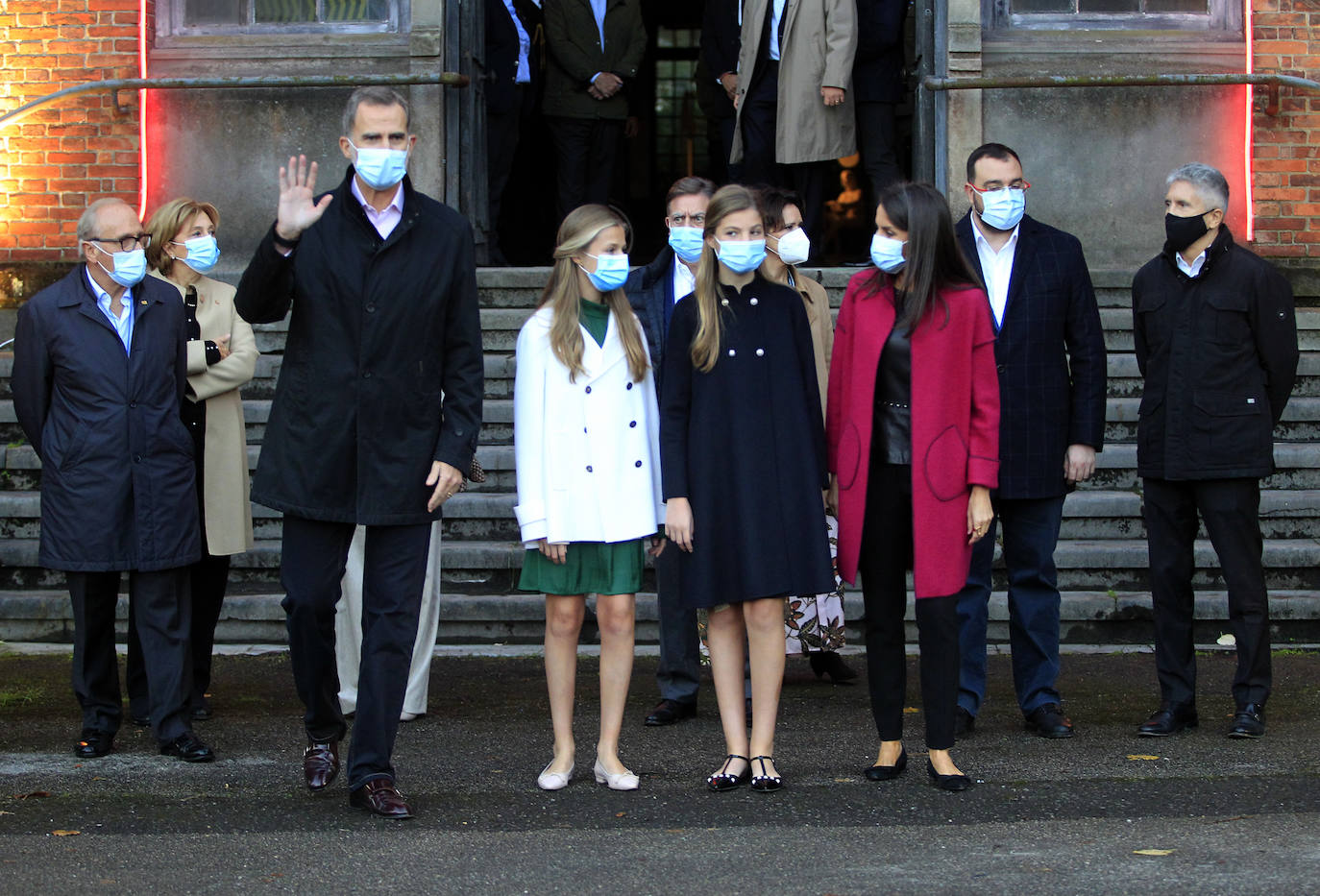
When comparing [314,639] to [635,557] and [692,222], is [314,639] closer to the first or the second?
[635,557]

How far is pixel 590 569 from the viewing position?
18.0 ft

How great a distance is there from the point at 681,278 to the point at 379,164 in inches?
70.1

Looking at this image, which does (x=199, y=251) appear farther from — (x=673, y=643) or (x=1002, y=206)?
(x=1002, y=206)

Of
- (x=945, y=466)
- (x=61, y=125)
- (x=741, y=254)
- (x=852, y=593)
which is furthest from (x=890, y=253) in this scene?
(x=61, y=125)

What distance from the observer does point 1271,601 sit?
7.88 meters

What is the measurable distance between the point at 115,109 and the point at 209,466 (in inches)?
203

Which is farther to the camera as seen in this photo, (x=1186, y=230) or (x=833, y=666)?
(x=833, y=666)

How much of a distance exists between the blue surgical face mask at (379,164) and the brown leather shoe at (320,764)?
1773mm

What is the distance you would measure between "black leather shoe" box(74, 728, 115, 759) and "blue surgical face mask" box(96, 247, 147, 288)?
1.60 metres

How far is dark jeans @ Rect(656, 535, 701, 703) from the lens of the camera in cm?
650

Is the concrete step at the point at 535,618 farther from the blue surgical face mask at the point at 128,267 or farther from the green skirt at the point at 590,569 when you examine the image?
the green skirt at the point at 590,569

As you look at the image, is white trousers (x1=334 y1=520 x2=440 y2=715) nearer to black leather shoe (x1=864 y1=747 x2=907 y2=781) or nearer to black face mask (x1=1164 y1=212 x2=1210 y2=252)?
black leather shoe (x1=864 y1=747 x2=907 y2=781)

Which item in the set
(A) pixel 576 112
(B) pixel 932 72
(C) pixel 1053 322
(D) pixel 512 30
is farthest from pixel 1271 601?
(D) pixel 512 30

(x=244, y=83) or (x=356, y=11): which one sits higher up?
(x=356, y=11)
